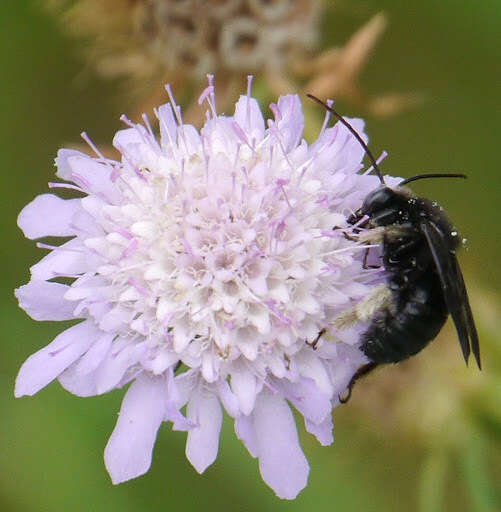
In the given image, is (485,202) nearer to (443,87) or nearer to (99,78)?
(443,87)

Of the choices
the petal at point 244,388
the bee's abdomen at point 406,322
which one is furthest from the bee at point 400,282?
the petal at point 244,388

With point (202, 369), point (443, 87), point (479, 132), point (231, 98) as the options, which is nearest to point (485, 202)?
point (479, 132)

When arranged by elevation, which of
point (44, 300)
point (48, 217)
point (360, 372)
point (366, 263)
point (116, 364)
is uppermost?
point (48, 217)

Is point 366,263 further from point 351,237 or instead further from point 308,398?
point 308,398

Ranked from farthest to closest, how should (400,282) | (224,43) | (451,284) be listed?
(224,43) → (400,282) → (451,284)

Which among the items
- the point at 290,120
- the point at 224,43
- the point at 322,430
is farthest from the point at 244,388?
the point at 224,43

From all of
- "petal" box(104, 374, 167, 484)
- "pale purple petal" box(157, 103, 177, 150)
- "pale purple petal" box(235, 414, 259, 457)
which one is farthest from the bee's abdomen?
"pale purple petal" box(157, 103, 177, 150)

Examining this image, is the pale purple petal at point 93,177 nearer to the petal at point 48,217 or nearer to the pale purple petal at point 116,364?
the petal at point 48,217
